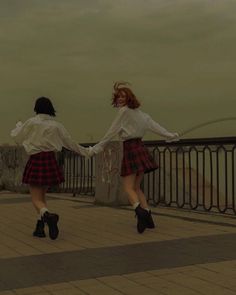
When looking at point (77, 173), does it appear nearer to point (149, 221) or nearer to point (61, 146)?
point (149, 221)

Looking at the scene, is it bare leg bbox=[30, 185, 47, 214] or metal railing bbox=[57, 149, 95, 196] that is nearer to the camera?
bare leg bbox=[30, 185, 47, 214]

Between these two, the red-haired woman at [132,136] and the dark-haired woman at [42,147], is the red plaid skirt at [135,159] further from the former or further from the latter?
the dark-haired woman at [42,147]

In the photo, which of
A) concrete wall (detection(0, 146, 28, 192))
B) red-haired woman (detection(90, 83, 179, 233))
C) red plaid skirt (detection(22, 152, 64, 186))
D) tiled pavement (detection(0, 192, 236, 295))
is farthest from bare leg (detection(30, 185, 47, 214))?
concrete wall (detection(0, 146, 28, 192))

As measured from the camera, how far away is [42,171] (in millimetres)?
7430

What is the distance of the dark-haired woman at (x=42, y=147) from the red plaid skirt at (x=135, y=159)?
70cm

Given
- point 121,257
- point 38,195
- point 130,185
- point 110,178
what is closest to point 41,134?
point 38,195

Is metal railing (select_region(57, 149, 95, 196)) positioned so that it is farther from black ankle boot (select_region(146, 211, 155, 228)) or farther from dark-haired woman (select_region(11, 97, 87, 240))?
dark-haired woman (select_region(11, 97, 87, 240))

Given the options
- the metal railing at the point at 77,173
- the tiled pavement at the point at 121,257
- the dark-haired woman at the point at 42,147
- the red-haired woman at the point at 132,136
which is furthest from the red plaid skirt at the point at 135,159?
the metal railing at the point at 77,173

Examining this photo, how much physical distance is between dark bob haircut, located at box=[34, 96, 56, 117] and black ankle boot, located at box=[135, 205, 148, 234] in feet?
5.41

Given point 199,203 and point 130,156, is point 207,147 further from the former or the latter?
point 130,156

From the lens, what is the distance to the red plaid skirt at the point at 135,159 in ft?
25.4

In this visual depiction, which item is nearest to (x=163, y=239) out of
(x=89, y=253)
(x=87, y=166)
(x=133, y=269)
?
(x=89, y=253)

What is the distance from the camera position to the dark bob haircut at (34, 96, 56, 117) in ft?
24.7

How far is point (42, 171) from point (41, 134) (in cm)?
47
